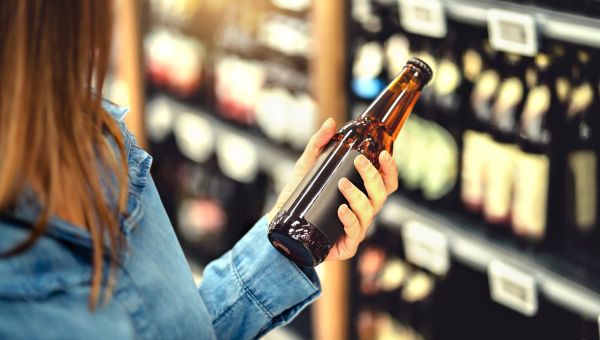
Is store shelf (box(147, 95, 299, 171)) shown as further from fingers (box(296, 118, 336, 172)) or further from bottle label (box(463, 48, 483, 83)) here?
fingers (box(296, 118, 336, 172))

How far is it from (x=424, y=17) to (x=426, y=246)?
535 millimetres

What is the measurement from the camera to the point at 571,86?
1.69m

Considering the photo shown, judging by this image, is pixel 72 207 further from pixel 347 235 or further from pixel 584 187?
pixel 584 187

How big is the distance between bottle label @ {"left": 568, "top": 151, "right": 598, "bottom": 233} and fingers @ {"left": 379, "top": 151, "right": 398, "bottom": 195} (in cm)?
69

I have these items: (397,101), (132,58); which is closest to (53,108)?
(397,101)

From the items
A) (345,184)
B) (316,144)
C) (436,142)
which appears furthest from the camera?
(436,142)

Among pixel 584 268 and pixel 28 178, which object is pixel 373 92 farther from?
pixel 28 178

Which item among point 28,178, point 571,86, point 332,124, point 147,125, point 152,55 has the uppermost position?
point 28,178

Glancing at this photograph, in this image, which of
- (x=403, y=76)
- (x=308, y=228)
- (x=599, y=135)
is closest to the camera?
(x=308, y=228)

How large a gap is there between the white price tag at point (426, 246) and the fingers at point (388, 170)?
0.86 metres

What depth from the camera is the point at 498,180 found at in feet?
6.24

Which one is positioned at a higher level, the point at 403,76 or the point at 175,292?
the point at 403,76

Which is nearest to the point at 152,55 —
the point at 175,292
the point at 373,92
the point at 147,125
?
the point at 147,125

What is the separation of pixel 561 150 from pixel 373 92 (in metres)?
0.56
